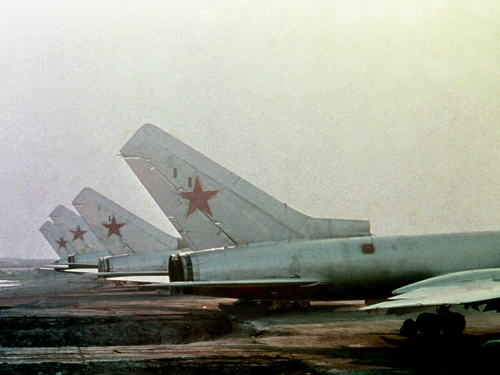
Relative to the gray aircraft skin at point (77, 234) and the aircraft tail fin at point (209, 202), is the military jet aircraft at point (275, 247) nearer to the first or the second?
the aircraft tail fin at point (209, 202)

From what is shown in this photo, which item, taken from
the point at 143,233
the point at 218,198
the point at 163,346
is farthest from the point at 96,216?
the point at 163,346

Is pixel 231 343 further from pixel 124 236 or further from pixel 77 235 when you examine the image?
pixel 77 235

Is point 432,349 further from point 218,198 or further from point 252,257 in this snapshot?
point 218,198

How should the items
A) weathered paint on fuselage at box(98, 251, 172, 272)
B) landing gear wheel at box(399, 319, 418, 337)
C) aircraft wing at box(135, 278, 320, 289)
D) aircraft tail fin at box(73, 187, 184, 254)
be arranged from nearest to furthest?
aircraft wing at box(135, 278, 320, 289)
landing gear wheel at box(399, 319, 418, 337)
weathered paint on fuselage at box(98, 251, 172, 272)
aircraft tail fin at box(73, 187, 184, 254)

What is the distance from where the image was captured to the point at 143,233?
113 ft

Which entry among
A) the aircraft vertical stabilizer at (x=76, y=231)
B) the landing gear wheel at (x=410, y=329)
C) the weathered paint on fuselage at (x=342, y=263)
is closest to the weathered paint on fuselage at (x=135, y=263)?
the aircraft vertical stabilizer at (x=76, y=231)

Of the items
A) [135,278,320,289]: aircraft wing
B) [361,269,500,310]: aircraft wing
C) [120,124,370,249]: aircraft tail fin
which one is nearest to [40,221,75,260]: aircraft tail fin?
[120,124,370,249]: aircraft tail fin

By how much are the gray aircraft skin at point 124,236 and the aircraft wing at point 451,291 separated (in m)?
18.8

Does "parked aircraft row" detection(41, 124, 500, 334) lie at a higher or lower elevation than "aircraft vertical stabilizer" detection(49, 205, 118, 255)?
lower

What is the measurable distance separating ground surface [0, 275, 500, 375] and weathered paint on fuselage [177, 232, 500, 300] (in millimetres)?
1196

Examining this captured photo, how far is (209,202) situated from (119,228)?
1861cm

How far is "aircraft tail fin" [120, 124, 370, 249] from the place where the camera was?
16.8 m

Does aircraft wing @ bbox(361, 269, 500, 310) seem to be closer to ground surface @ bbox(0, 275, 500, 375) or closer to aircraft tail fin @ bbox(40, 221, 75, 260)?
ground surface @ bbox(0, 275, 500, 375)

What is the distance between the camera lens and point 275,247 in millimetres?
16281
